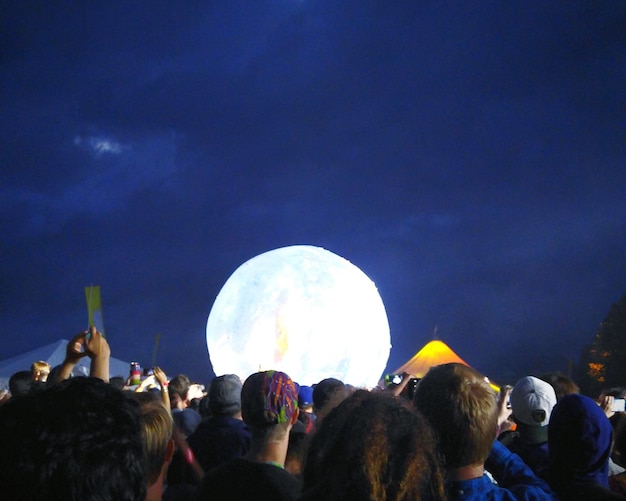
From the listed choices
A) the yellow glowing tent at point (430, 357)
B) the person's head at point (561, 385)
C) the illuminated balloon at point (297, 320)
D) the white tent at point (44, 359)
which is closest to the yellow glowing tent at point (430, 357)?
the yellow glowing tent at point (430, 357)

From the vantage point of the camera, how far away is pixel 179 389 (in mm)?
6059

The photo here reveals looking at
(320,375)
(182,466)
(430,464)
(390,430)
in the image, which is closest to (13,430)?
(390,430)

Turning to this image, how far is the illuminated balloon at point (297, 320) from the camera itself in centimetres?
976

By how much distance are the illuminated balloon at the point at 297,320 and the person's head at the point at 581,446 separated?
7.01 m

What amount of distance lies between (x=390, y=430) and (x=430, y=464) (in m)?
0.17

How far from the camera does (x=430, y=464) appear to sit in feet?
5.65

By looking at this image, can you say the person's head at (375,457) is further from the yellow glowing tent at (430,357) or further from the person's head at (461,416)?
the yellow glowing tent at (430,357)

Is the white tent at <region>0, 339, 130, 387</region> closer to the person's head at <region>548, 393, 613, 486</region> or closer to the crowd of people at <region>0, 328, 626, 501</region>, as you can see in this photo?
the crowd of people at <region>0, 328, 626, 501</region>

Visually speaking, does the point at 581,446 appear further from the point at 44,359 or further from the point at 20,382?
the point at 44,359

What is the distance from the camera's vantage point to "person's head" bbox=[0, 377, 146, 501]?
3.76ft

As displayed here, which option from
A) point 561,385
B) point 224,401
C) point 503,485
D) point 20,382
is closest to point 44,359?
point 20,382

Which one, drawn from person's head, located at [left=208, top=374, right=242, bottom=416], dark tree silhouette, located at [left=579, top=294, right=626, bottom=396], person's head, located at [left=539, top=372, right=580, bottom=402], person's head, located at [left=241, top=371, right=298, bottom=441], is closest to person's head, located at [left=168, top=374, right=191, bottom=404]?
person's head, located at [left=208, top=374, right=242, bottom=416]

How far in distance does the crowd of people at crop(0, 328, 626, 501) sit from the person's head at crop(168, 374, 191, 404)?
6.82 ft

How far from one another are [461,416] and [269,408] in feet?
3.24
